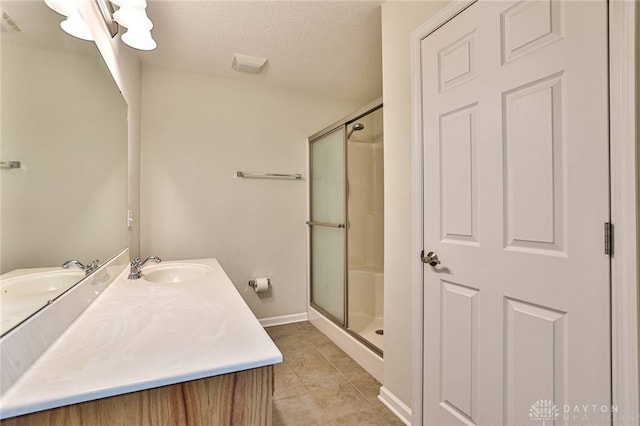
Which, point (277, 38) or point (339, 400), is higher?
point (277, 38)

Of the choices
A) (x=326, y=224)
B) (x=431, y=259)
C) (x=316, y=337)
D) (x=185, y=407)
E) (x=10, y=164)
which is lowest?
(x=316, y=337)

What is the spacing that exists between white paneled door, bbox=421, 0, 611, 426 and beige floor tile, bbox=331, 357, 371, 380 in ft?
2.11

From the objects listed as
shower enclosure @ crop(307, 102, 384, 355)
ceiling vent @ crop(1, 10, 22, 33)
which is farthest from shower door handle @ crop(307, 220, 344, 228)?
ceiling vent @ crop(1, 10, 22, 33)

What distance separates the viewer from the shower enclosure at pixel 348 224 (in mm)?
2447

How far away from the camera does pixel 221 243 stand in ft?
8.71

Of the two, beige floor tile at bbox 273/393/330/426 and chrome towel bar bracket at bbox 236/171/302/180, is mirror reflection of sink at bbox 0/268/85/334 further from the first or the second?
chrome towel bar bracket at bbox 236/171/302/180

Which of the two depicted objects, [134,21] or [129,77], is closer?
[134,21]

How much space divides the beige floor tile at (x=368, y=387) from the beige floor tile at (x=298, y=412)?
0.30 meters

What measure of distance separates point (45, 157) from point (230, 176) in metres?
1.95

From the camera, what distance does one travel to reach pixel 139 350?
0.72 metres

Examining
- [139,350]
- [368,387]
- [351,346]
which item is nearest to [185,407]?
[139,350]

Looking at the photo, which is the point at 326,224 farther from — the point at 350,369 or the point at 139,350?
the point at 139,350

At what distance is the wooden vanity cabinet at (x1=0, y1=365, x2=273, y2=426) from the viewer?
0.57 m

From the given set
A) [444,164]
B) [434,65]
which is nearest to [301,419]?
[444,164]
